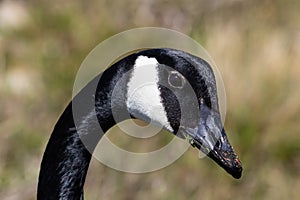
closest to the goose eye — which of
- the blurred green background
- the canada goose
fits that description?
the canada goose

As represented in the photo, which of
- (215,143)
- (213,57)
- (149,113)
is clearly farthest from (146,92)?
(213,57)

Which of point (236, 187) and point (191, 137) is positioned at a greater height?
point (191, 137)

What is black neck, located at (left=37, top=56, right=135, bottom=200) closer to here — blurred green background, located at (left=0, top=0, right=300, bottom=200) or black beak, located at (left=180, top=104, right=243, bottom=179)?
black beak, located at (left=180, top=104, right=243, bottom=179)

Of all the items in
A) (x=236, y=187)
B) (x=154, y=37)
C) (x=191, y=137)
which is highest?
(x=191, y=137)

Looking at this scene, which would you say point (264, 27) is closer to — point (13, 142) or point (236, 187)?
point (236, 187)

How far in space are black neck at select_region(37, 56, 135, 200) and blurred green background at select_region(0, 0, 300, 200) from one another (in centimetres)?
159

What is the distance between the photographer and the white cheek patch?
8.53 ft

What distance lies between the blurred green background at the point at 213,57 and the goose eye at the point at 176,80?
6.11 feet

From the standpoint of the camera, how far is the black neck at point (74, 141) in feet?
8.70

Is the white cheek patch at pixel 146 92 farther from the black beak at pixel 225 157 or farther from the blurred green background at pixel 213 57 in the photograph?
the blurred green background at pixel 213 57

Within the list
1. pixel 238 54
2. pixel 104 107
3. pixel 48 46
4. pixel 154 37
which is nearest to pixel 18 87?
pixel 48 46

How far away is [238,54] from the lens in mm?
5477

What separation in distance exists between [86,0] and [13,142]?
144 centimetres

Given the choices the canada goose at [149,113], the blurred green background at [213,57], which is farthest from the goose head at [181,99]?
the blurred green background at [213,57]
